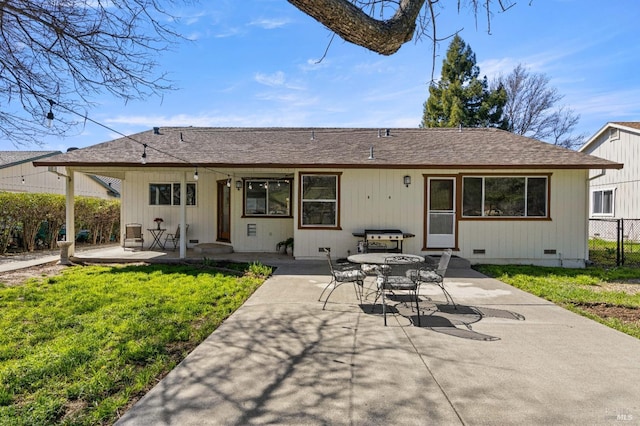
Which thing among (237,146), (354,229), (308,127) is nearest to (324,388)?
(354,229)

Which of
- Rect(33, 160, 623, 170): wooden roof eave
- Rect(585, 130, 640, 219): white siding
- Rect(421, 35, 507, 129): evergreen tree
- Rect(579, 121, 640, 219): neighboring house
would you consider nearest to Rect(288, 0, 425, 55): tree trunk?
Rect(33, 160, 623, 170): wooden roof eave

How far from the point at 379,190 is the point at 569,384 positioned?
7037mm

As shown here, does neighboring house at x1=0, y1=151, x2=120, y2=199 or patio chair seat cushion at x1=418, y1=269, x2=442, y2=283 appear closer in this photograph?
patio chair seat cushion at x1=418, y1=269, x2=442, y2=283

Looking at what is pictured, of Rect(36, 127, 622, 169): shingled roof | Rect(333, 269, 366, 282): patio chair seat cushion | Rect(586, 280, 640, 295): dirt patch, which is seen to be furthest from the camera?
Rect(36, 127, 622, 169): shingled roof

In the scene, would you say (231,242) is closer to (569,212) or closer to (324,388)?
(324,388)

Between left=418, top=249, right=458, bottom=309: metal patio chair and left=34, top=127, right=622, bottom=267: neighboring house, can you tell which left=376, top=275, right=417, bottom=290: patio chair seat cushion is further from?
left=34, top=127, right=622, bottom=267: neighboring house

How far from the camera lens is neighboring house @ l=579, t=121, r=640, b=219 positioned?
15.0m

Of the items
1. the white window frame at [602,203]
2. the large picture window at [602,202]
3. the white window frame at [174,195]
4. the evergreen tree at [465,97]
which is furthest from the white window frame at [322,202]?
the evergreen tree at [465,97]

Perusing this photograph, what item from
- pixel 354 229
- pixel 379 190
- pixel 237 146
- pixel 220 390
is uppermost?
pixel 237 146

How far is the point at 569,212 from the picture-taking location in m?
9.43

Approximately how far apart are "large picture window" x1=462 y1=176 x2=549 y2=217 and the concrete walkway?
4.76 meters

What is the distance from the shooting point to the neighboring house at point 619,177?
15.0m

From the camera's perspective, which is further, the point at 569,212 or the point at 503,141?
the point at 503,141

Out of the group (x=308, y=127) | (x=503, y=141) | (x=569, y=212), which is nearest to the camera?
(x=569, y=212)
